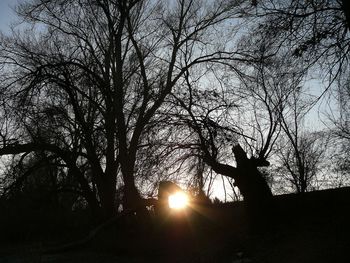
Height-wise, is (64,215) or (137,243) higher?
(64,215)

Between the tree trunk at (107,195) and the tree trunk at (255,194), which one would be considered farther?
the tree trunk at (107,195)

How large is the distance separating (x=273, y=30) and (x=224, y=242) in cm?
570

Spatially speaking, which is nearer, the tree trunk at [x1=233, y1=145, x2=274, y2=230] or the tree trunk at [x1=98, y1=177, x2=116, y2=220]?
the tree trunk at [x1=233, y1=145, x2=274, y2=230]

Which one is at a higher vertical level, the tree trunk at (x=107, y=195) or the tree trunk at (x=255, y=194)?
the tree trunk at (x=107, y=195)

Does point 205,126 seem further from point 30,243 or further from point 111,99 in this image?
point 30,243

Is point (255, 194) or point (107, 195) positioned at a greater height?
point (107, 195)

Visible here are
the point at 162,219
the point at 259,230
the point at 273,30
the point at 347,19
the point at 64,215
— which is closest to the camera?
the point at 347,19

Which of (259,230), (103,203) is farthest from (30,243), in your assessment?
(259,230)

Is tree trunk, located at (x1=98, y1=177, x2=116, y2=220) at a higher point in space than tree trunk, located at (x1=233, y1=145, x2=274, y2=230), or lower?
higher

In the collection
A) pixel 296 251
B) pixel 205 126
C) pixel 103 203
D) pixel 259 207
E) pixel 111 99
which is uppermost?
pixel 111 99

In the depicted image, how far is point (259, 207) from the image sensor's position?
10766mm

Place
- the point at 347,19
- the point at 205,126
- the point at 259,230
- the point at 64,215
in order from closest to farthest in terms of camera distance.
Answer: the point at 347,19 → the point at 259,230 → the point at 205,126 → the point at 64,215

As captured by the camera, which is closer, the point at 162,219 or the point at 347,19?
the point at 347,19

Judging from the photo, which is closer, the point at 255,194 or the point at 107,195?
the point at 255,194
